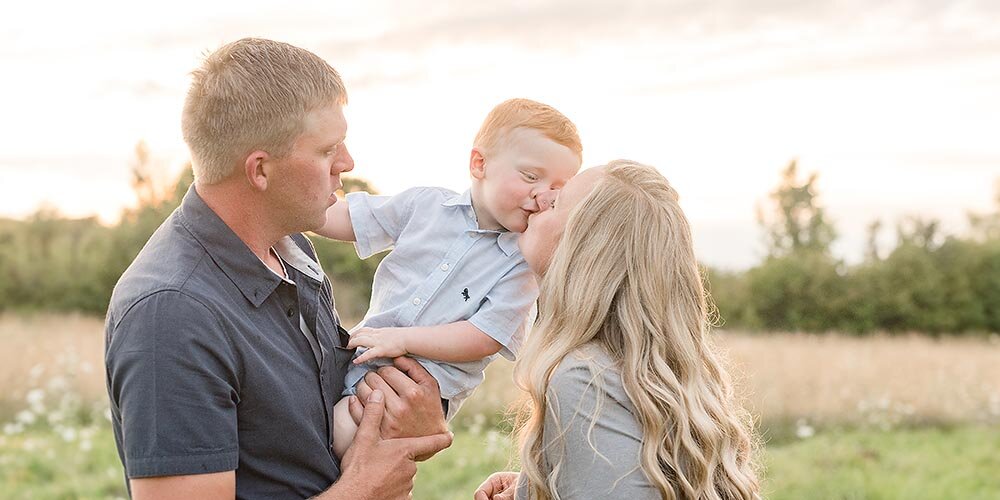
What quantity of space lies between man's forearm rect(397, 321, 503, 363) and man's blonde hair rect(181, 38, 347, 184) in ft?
2.42

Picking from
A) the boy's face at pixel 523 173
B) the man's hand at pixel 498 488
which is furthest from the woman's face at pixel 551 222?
the man's hand at pixel 498 488

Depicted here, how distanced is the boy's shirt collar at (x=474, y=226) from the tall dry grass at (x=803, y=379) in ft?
20.9

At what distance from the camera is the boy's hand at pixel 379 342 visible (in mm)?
2969

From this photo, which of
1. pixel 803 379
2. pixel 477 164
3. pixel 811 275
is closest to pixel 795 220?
pixel 811 275

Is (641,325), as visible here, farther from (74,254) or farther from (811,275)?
(811,275)

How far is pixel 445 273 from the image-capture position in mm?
3184

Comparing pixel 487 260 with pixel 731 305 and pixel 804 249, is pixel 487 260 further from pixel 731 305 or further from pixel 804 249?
pixel 804 249

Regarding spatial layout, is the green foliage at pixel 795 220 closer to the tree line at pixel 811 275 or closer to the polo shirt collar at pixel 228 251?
the tree line at pixel 811 275

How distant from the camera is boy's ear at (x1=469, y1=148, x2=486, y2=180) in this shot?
327cm

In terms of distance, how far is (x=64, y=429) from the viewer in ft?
29.4

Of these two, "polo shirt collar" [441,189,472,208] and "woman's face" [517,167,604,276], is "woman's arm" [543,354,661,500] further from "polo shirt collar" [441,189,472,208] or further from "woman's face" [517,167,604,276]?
"polo shirt collar" [441,189,472,208]

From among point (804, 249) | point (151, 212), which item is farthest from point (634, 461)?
point (804, 249)

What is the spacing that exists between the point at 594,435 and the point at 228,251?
3.27 feet

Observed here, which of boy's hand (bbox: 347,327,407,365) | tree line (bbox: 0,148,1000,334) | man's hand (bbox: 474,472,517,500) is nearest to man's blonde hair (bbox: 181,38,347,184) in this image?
boy's hand (bbox: 347,327,407,365)
